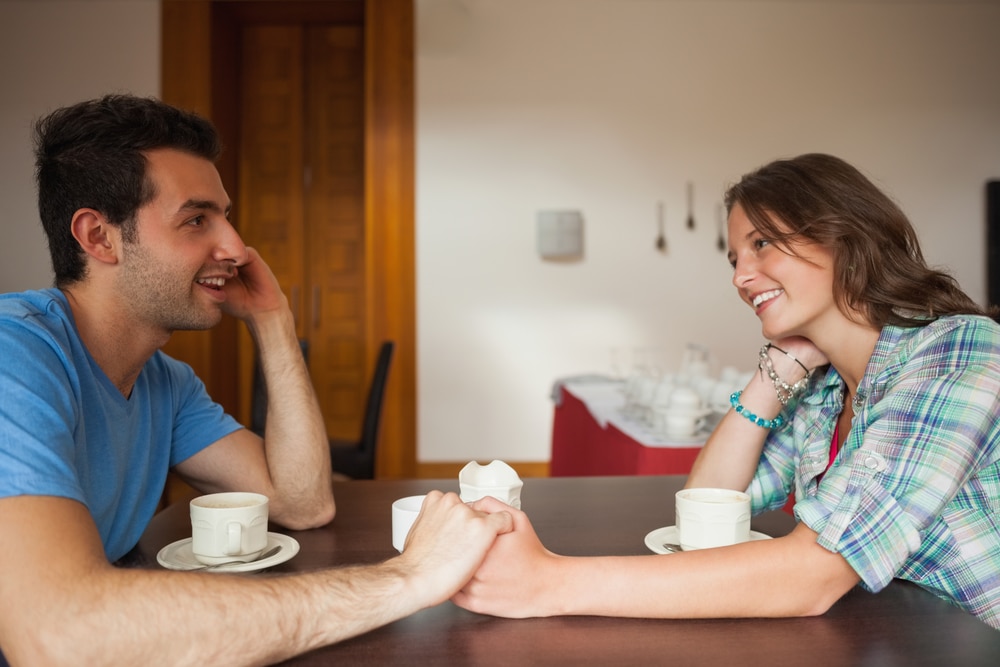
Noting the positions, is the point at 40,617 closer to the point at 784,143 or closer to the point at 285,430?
the point at 285,430

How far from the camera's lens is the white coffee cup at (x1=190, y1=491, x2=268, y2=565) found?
108 centimetres

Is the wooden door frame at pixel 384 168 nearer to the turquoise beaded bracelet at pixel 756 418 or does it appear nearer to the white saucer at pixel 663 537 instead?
the turquoise beaded bracelet at pixel 756 418

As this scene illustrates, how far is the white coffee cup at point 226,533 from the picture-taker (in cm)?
108

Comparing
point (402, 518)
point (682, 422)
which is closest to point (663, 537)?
point (402, 518)

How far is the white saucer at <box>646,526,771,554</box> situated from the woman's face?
325 millimetres

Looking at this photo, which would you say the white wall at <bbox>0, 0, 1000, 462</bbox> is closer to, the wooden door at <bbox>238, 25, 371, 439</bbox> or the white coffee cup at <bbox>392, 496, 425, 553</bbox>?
the wooden door at <bbox>238, 25, 371, 439</bbox>

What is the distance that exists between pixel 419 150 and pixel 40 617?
15.9ft

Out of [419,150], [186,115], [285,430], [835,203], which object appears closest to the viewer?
[835,203]

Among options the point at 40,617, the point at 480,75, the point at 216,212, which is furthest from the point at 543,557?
the point at 480,75

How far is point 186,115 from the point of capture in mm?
1379

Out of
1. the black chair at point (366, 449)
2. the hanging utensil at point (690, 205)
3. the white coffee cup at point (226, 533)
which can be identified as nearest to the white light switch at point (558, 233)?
the hanging utensil at point (690, 205)

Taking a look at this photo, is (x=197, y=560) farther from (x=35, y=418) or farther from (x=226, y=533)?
(x=35, y=418)

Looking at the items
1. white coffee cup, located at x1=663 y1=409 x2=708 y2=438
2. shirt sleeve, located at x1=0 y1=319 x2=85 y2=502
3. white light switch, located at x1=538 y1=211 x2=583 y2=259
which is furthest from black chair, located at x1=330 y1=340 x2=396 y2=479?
shirt sleeve, located at x1=0 y1=319 x2=85 y2=502

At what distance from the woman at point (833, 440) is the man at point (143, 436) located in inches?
6.5
